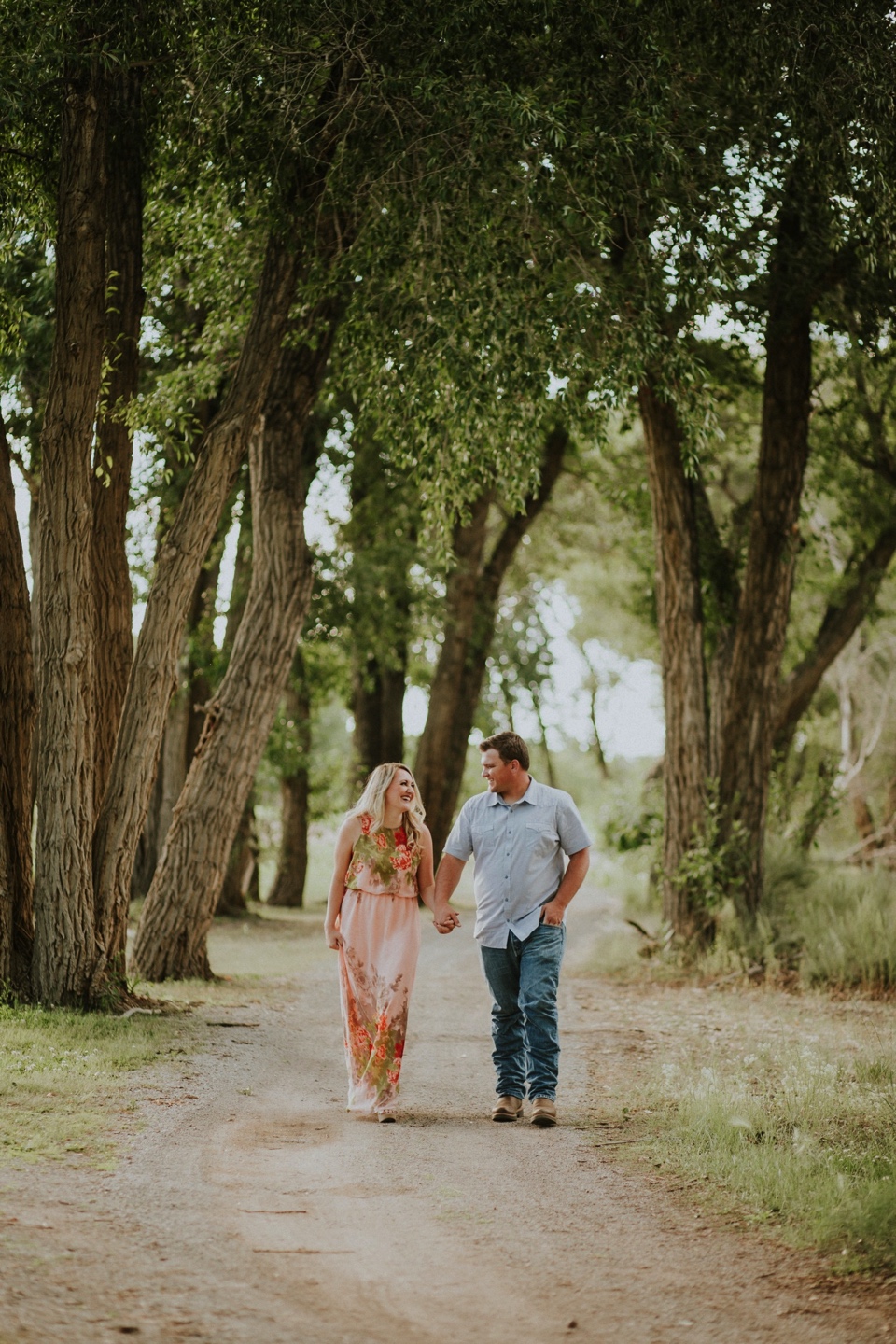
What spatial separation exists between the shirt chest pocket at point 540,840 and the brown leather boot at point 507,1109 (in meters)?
1.30

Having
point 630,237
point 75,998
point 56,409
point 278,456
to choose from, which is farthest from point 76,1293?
point 278,456

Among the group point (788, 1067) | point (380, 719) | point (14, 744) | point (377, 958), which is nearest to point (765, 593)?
point (788, 1067)

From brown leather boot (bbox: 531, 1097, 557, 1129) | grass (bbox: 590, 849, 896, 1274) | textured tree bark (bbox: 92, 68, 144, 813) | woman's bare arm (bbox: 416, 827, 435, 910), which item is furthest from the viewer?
textured tree bark (bbox: 92, 68, 144, 813)

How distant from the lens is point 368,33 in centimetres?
904

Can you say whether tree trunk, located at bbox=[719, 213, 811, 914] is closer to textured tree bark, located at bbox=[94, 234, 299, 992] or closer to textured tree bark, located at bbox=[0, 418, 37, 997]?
textured tree bark, located at bbox=[94, 234, 299, 992]

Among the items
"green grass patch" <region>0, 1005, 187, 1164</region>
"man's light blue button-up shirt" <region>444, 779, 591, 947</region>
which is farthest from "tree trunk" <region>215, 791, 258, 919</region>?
"man's light blue button-up shirt" <region>444, 779, 591, 947</region>

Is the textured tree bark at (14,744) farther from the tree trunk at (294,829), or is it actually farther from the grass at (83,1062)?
the tree trunk at (294,829)

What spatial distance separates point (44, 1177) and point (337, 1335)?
191 centimetres

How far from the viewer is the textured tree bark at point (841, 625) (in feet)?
60.3

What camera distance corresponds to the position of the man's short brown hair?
22.7 ft

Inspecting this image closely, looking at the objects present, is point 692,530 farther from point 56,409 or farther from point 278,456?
point 56,409

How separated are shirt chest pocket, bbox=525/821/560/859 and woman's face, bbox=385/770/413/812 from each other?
2.22 feet

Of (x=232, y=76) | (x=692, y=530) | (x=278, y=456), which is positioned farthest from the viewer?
(x=692, y=530)

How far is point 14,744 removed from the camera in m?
9.14
